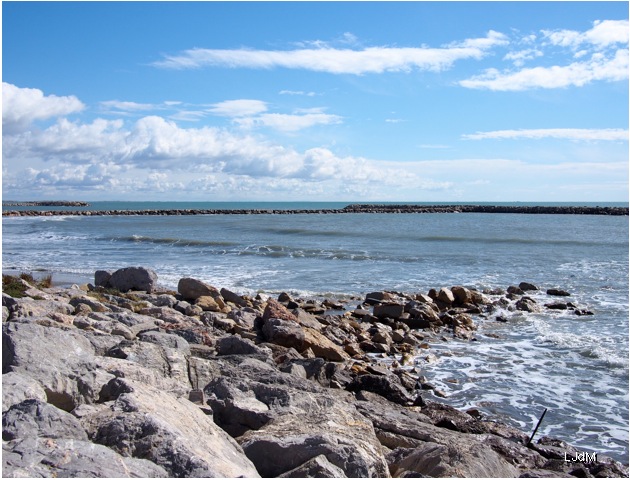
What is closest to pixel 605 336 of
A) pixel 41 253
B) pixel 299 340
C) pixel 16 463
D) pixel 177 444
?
pixel 299 340

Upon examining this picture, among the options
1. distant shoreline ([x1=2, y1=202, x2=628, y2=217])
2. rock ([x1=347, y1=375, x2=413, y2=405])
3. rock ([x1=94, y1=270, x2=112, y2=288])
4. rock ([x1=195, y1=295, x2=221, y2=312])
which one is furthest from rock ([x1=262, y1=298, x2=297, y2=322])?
distant shoreline ([x1=2, y1=202, x2=628, y2=217])

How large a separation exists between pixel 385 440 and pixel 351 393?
1.91 metres

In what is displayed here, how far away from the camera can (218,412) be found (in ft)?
17.2

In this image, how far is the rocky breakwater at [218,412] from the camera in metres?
3.55

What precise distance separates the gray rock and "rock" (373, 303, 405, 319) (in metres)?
11.5

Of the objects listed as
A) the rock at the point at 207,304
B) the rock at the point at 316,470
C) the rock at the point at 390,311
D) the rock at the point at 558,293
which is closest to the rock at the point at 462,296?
the rock at the point at 390,311

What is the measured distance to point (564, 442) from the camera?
23.9 feet

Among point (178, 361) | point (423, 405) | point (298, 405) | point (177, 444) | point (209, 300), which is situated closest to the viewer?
point (177, 444)

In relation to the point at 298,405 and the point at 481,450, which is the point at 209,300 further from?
the point at 481,450

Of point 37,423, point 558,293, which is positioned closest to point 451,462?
point 37,423

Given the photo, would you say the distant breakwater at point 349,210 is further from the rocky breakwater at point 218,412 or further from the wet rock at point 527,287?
the rocky breakwater at point 218,412

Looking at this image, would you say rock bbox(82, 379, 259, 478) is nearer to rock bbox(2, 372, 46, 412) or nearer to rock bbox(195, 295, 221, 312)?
rock bbox(2, 372, 46, 412)

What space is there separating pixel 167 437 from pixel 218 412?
1606 millimetres

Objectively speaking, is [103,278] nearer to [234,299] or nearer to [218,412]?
[234,299]
